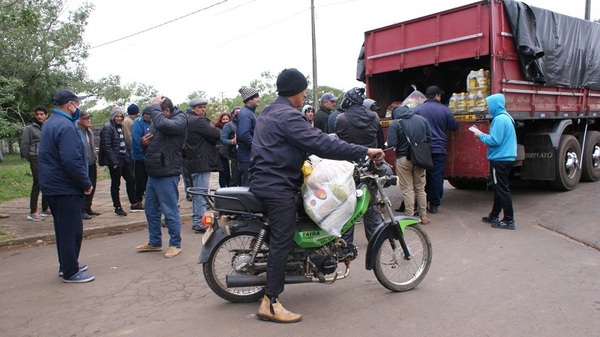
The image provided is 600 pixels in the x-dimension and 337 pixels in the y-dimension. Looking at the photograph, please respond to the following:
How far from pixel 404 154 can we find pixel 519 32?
2.56 m

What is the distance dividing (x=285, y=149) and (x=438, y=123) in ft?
13.0

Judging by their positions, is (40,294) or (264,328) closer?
(264,328)

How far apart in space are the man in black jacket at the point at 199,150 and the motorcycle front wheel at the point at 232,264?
2539 mm

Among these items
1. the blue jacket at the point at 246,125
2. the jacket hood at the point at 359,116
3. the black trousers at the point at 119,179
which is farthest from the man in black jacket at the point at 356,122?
the black trousers at the point at 119,179

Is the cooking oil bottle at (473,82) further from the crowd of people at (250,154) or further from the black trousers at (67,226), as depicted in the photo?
the black trousers at (67,226)

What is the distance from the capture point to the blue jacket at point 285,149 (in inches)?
136

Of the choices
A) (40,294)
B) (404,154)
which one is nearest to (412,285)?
(404,154)

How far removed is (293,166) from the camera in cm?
353

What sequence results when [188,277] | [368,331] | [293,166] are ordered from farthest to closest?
1. [188,277]
2. [293,166]
3. [368,331]

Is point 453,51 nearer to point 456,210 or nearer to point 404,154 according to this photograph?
point 404,154

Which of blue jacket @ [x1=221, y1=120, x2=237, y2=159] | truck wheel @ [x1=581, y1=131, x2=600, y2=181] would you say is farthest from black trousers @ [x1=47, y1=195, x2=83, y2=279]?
truck wheel @ [x1=581, y1=131, x2=600, y2=181]

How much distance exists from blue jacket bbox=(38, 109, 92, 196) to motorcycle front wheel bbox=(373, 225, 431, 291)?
9.01 feet

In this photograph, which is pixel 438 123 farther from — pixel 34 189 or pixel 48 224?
pixel 34 189

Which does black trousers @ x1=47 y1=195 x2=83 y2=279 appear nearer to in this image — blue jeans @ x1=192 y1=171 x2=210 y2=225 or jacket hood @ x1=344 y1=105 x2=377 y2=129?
blue jeans @ x1=192 y1=171 x2=210 y2=225
